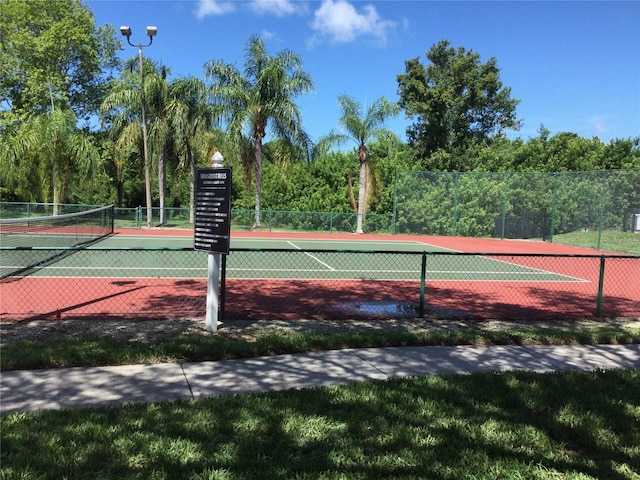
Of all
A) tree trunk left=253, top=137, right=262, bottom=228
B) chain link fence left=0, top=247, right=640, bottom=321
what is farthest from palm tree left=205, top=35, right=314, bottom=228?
chain link fence left=0, top=247, right=640, bottom=321

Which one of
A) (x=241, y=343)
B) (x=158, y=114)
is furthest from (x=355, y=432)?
(x=158, y=114)

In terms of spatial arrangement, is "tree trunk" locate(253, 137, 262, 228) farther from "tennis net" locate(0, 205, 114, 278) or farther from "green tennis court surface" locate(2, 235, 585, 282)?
"green tennis court surface" locate(2, 235, 585, 282)

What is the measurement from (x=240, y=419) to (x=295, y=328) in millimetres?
3263

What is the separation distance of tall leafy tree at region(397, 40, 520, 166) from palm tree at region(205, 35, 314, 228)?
20196mm

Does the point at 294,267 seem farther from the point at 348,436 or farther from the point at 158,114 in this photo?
the point at 158,114

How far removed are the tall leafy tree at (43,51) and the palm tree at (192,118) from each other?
15.5m

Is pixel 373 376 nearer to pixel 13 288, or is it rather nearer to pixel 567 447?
pixel 567 447

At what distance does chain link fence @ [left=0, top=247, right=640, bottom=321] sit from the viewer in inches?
328

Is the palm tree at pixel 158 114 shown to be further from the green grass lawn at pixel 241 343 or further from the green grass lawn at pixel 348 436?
the green grass lawn at pixel 348 436

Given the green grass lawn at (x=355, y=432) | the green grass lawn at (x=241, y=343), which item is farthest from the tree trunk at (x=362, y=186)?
the green grass lawn at (x=355, y=432)

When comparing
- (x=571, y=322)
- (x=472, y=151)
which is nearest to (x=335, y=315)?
(x=571, y=322)

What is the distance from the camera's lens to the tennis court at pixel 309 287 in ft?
27.3

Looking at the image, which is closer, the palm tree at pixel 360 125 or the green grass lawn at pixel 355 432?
the green grass lawn at pixel 355 432

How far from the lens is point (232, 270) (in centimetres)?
1330
